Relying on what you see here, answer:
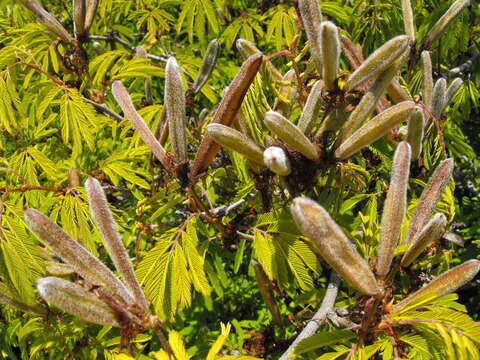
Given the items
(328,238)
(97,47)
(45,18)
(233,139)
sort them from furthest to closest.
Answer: (97,47), (45,18), (233,139), (328,238)

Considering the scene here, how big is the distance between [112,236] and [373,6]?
2149 mm

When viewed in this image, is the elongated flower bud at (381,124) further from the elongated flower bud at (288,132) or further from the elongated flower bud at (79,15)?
the elongated flower bud at (79,15)

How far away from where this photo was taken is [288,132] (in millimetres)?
1340

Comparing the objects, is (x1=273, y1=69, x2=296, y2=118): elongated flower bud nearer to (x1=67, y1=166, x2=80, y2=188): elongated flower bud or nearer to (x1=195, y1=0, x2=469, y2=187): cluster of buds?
(x1=195, y1=0, x2=469, y2=187): cluster of buds

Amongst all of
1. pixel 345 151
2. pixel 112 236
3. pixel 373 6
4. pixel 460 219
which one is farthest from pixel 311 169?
pixel 460 219

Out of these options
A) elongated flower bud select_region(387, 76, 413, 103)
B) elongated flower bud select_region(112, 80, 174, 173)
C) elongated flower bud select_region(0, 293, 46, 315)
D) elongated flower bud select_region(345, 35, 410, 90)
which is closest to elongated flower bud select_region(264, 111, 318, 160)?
elongated flower bud select_region(345, 35, 410, 90)

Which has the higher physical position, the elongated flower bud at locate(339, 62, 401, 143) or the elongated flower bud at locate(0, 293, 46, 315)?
the elongated flower bud at locate(339, 62, 401, 143)

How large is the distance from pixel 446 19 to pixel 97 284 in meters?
2.13

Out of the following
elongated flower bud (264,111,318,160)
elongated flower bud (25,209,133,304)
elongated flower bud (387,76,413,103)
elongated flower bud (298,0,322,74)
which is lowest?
elongated flower bud (25,209,133,304)

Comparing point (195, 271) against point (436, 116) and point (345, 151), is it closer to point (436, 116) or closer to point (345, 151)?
point (345, 151)

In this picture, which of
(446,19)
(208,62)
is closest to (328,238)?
(208,62)

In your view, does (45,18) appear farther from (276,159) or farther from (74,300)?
(74,300)

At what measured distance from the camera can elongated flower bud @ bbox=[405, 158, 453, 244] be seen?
4.73ft

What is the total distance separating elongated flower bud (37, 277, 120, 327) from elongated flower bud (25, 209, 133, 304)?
60mm
